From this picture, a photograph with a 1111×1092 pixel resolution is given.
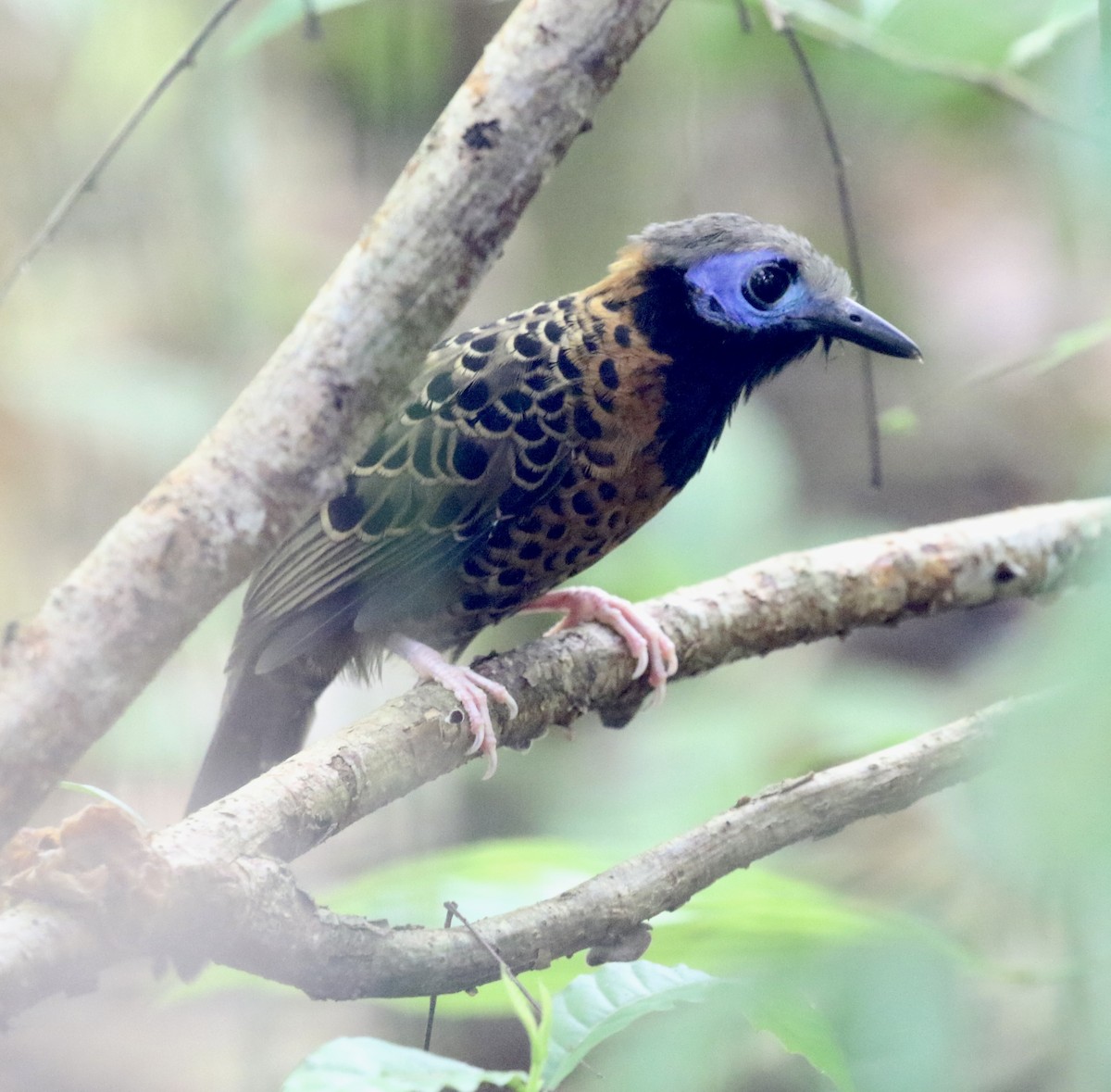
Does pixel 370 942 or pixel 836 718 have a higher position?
pixel 836 718

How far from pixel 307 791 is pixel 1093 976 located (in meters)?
1.12

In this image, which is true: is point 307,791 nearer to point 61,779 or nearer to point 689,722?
point 61,779

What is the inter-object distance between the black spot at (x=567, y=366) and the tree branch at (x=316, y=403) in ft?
3.23

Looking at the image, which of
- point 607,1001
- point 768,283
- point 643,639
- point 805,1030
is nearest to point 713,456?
point 643,639

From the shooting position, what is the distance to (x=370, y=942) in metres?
1.57

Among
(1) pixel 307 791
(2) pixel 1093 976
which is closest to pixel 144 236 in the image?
(1) pixel 307 791

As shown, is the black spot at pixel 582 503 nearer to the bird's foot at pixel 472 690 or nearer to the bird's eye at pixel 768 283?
the bird's foot at pixel 472 690

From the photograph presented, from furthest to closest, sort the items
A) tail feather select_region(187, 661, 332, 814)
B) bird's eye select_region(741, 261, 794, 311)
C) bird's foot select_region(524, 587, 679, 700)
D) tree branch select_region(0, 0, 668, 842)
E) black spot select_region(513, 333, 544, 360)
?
tail feather select_region(187, 661, 332, 814)
bird's foot select_region(524, 587, 679, 700)
black spot select_region(513, 333, 544, 360)
bird's eye select_region(741, 261, 794, 311)
tree branch select_region(0, 0, 668, 842)

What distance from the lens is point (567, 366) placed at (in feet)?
8.61

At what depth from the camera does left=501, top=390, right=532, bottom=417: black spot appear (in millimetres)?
2627

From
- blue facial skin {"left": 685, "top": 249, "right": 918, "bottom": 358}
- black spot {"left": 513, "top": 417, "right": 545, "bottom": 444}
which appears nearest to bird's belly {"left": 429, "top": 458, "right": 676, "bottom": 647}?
black spot {"left": 513, "top": 417, "right": 545, "bottom": 444}

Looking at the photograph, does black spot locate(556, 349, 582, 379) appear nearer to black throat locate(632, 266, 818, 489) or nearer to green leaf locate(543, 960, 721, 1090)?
black throat locate(632, 266, 818, 489)

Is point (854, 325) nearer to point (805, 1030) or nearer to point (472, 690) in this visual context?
point (472, 690)

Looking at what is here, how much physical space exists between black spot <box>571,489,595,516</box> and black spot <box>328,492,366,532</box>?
0.47 metres
